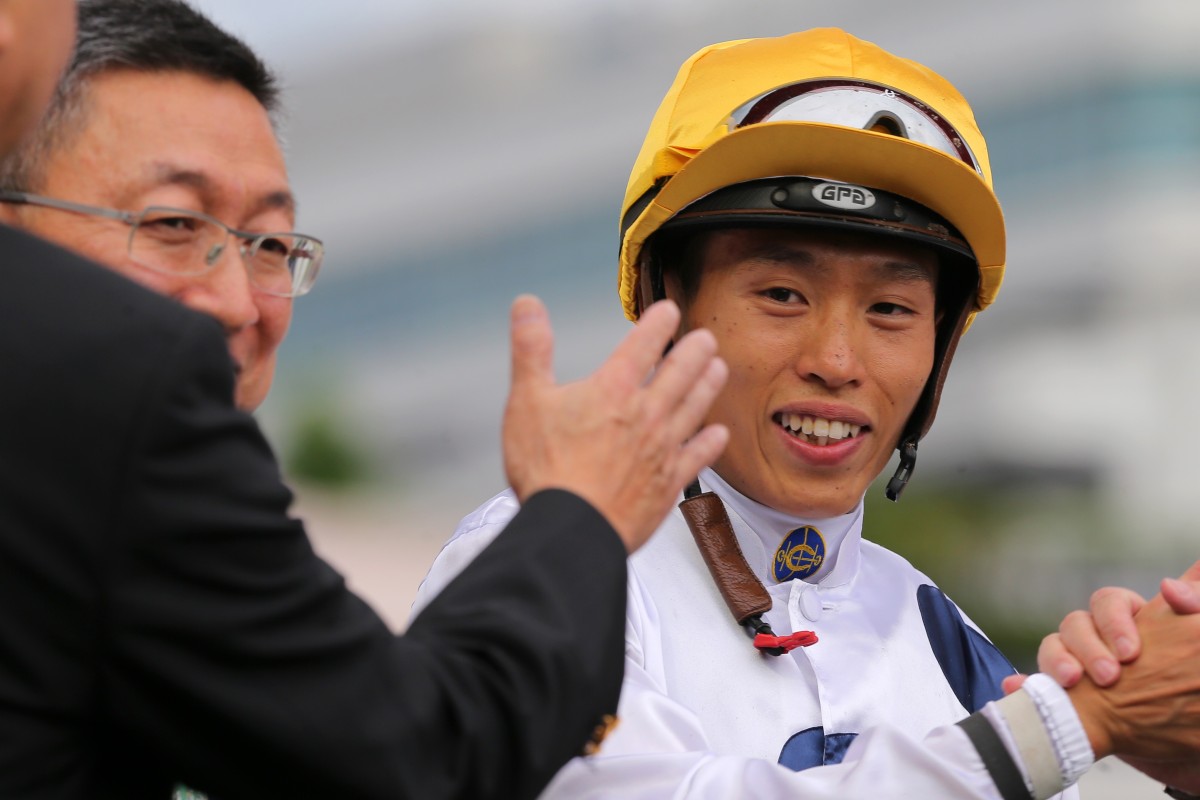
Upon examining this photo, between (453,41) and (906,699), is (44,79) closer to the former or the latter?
(906,699)

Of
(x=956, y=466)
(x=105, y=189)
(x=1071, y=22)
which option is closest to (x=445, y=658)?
(x=105, y=189)

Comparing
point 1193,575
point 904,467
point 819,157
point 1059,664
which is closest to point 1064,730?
point 1059,664

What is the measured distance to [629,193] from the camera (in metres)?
2.87

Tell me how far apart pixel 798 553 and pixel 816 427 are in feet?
0.86

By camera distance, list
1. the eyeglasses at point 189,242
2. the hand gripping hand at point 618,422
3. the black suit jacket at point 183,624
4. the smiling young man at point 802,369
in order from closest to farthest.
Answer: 1. the black suit jacket at point 183,624
2. the hand gripping hand at point 618,422
3. the eyeglasses at point 189,242
4. the smiling young man at point 802,369

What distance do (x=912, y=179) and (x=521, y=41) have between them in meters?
32.6

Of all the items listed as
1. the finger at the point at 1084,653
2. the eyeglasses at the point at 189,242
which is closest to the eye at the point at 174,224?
the eyeglasses at the point at 189,242

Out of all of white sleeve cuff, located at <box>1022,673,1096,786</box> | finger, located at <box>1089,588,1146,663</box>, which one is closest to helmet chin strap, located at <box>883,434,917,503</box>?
finger, located at <box>1089,588,1146,663</box>

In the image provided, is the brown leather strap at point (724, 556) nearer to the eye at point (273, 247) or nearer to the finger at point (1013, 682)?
the finger at point (1013, 682)

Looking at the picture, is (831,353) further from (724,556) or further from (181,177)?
(181,177)

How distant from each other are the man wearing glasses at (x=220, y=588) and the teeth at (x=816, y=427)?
3.18 feet

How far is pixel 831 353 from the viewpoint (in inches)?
102

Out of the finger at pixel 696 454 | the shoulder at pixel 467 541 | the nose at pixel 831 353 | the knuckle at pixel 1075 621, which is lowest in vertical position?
the shoulder at pixel 467 541

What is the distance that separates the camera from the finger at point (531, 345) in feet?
5.67
